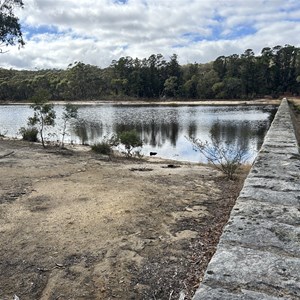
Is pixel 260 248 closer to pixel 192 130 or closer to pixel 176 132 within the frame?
pixel 176 132

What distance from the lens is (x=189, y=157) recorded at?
653 inches

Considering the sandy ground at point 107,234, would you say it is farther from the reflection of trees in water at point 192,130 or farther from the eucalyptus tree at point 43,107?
the reflection of trees in water at point 192,130

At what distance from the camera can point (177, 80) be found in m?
73.6

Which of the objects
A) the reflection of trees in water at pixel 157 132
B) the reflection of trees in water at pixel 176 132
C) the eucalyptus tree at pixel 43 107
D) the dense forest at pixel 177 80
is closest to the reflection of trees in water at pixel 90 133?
the reflection of trees in water at pixel 176 132

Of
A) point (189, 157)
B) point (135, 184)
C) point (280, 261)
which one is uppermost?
point (280, 261)

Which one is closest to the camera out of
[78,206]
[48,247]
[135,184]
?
[48,247]

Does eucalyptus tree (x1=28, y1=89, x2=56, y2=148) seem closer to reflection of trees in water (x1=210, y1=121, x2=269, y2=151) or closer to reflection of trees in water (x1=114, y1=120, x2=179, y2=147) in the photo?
reflection of trees in water (x1=114, y1=120, x2=179, y2=147)

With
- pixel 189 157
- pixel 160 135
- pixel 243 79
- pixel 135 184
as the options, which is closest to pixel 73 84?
pixel 243 79

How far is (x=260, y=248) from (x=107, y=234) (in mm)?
2913

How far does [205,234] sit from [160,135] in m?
21.0

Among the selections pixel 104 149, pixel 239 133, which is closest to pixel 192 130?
pixel 239 133

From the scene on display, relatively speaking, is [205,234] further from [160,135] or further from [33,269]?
[160,135]

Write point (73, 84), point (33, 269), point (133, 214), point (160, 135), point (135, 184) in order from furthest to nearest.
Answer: point (73, 84) → point (160, 135) → point (135, 184) → point (133, 214) → point (33, 269)

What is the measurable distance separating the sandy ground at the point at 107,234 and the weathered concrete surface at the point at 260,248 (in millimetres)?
1170
